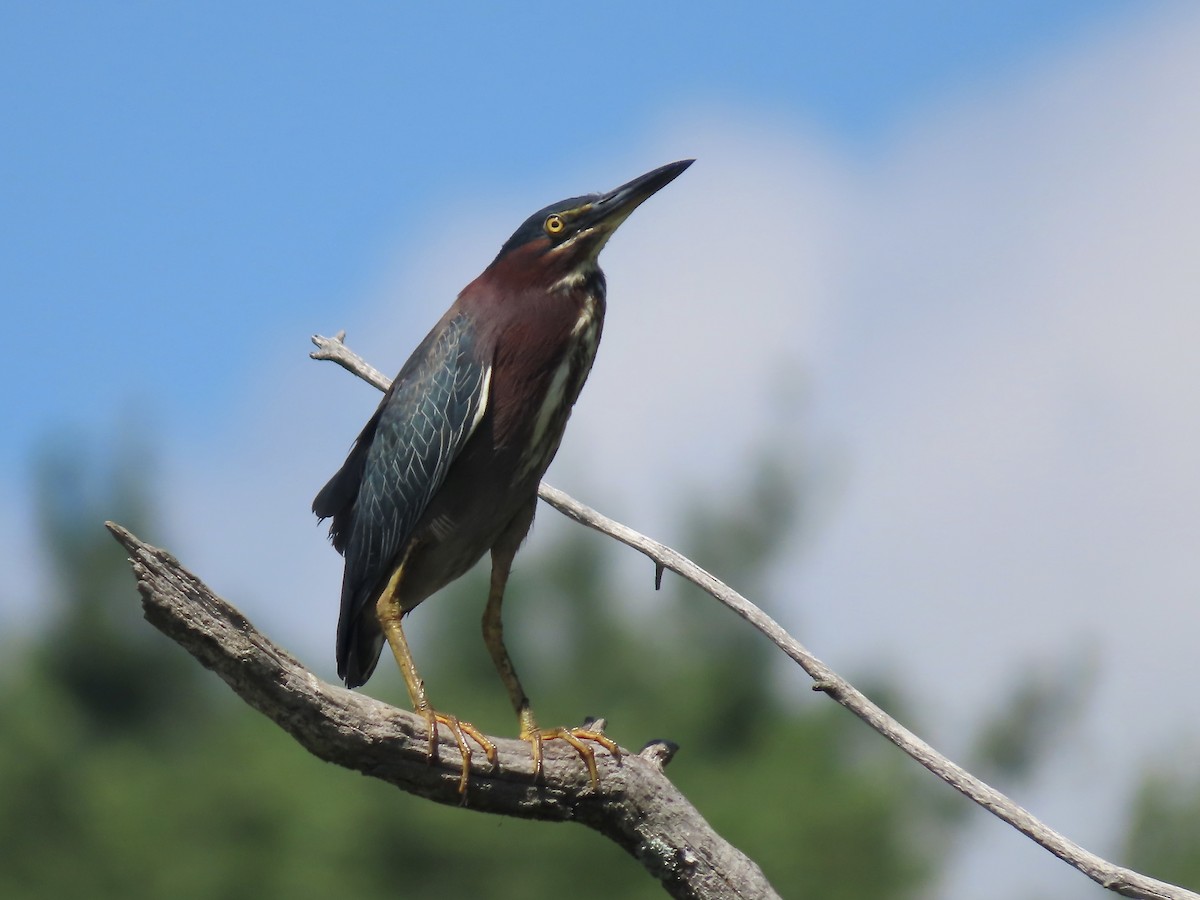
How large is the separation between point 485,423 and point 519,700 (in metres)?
1.04

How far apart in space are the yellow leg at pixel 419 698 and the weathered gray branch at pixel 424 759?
3 centimetres

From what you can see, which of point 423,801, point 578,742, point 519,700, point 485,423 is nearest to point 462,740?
point 578,742

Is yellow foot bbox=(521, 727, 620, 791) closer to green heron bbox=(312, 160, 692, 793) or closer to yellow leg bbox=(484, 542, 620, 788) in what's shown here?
yellow leg bbox=(484, 542, 620, 788)

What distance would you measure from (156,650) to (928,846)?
709 inches

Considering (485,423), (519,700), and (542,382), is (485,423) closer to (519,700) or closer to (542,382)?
(542,382)

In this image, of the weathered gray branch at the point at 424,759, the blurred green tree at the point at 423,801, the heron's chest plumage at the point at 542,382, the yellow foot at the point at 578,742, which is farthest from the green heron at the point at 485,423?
the blurred green tree at the point at 423,801

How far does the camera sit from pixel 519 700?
5.95 metres

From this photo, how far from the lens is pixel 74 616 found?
36219mm

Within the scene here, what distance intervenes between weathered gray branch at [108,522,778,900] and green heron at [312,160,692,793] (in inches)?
21.9

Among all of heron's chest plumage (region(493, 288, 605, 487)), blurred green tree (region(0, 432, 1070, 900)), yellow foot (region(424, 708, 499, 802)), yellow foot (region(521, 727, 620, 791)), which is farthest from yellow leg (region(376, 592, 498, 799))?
blurred green tree (region(0, 432, 1070, 900))

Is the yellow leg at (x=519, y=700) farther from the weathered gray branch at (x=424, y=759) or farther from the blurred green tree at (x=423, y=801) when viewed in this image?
the blurred green tree at (x=423, y=801)

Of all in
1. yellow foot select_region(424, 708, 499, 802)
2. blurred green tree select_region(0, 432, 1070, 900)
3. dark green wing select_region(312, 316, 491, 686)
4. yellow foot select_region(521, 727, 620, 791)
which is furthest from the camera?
blurred green tree select_region(0, 432, 1070, 900)

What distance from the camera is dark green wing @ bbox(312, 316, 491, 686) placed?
594cm

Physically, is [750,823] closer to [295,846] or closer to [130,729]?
[295,846]
